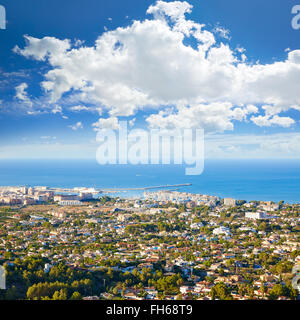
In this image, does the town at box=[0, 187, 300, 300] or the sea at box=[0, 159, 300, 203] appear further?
the sea at box=[0, 159, 300, 203]

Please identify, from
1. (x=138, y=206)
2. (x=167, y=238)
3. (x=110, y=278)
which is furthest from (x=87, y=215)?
(x=110, y=278)

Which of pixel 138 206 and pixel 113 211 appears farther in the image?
pixel 138 206

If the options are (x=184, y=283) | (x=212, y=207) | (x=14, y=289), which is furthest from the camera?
(x=212, y=207)

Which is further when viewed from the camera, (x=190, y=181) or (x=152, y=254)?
(x=190, y=181)

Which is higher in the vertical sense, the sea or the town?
the sea

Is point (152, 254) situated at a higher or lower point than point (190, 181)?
lower

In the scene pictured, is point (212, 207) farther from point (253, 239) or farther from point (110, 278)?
point (110, 278)
